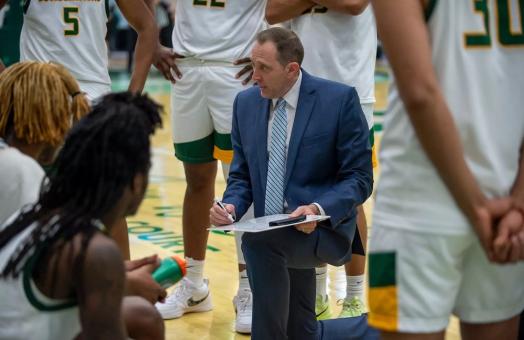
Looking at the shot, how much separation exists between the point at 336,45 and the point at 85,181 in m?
2.19

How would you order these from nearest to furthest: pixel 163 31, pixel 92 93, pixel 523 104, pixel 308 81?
pixel 523 104 → pixel 308 81 → pixel 92 93 → pixel 163 31

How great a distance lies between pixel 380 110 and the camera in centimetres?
1373

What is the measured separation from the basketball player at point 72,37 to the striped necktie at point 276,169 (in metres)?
0.89

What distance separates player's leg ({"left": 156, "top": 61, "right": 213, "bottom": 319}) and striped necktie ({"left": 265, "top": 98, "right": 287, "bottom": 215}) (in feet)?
3.19

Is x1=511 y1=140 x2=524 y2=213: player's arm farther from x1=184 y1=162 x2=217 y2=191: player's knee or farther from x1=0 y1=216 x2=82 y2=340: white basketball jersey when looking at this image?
x1=184 y1=162 x2=217 y2=191: player's knee

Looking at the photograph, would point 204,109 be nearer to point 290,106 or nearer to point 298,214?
point 290,106

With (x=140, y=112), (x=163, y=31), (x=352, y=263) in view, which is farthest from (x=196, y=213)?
(x=163, y=31)

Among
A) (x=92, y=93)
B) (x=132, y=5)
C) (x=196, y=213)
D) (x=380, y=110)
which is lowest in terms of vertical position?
(x=380, y=110)

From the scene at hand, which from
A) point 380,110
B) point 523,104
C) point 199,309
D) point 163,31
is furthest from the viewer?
point 163,31

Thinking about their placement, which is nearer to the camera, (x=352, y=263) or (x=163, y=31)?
(x=352, y=263)

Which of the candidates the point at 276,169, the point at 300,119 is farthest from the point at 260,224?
the point at 300,119

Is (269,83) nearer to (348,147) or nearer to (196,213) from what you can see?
(348,147)

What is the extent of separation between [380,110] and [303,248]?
10313 mm

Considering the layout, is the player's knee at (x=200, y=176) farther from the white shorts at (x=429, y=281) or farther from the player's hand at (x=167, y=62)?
the white shorts at (x=429, y=281)
